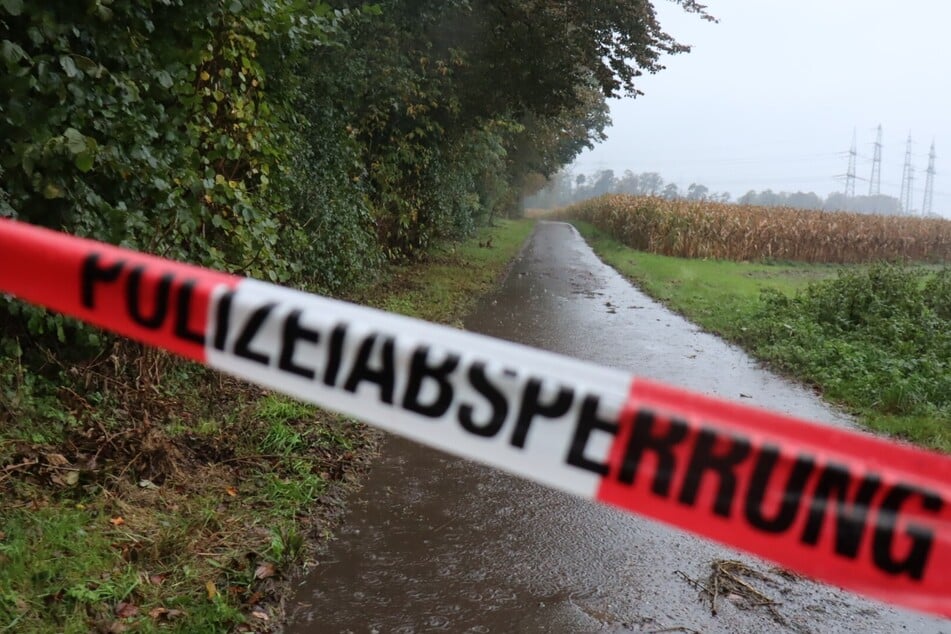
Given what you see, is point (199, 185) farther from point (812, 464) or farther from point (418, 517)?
point (812, 464)

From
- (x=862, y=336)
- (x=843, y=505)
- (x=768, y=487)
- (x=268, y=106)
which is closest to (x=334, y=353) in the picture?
(x=768, y=487)

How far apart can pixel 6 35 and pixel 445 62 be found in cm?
878

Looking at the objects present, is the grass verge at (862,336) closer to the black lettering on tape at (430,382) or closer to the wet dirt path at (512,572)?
the wet dirt path at (512,572)

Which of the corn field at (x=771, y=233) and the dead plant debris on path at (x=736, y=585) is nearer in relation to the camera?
the dead plant debris on path at (x=736, y=585)

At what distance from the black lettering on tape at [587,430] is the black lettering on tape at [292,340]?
0.71 metres

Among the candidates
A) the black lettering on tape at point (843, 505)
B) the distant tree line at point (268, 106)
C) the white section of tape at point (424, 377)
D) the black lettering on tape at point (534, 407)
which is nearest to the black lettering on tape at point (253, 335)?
the white section of tape at point (424, 377)

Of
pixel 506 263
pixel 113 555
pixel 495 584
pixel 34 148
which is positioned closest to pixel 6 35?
pixel 34 148

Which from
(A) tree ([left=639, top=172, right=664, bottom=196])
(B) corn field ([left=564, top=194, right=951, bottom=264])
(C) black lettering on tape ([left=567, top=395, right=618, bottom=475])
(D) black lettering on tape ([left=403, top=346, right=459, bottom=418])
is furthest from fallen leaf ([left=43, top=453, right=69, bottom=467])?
(A) tree ([left=639, top=172, right=664, bottom=196])

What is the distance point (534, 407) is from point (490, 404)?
110mm

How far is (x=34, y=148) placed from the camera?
127 inches

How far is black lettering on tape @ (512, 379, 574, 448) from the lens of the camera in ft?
5.07

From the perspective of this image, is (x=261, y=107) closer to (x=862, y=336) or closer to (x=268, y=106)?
(x=268, y=106)

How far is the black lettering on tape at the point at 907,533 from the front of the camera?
1.35m

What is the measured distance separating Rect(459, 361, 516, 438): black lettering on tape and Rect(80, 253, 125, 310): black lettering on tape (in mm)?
1078
